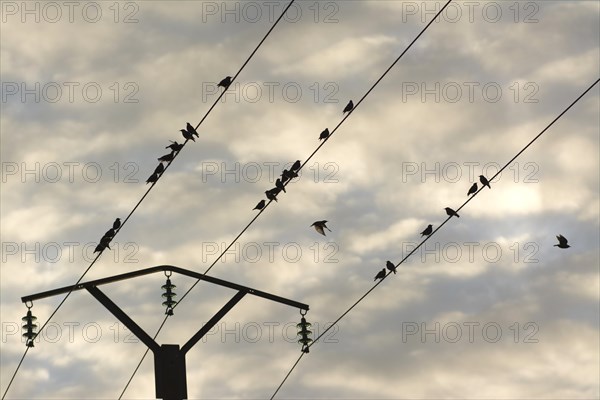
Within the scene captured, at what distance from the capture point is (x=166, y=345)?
1841cm

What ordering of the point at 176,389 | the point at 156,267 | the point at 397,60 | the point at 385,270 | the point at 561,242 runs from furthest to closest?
the point at 385,270 → the point at 561,242 → the point at 156,267 → the point at 176,389 → the point at 397,60

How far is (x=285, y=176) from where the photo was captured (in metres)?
22.8

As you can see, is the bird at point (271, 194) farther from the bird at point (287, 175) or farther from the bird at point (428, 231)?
the bird at point (428, 231)

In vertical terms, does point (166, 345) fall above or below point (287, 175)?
below

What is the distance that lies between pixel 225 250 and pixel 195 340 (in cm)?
141

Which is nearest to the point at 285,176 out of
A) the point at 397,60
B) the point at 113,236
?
the point at 113,236

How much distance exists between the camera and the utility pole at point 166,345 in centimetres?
1808

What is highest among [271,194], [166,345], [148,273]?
[271,194]

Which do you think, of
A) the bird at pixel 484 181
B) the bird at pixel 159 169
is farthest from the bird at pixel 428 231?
the bird at pixel 159 169

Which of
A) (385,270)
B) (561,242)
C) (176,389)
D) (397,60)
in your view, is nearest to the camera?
(397,60)

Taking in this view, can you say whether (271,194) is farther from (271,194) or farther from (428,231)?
(428,231)

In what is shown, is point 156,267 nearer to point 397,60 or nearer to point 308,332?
point 308,332

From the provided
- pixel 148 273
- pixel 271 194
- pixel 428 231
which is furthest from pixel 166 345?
pixel 428 231

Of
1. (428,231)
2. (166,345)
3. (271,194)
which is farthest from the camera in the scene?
(428,231)
